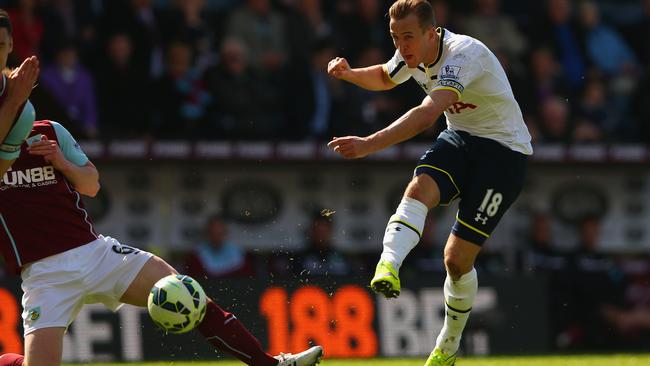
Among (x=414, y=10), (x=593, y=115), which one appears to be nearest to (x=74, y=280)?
(x=414, y=10)

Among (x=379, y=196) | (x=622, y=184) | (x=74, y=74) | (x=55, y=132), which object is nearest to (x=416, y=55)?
(x=55, y=132)

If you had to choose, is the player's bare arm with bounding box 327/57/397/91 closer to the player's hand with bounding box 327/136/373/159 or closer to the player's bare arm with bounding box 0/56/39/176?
the player's hand with bounding box 327/136/373/159

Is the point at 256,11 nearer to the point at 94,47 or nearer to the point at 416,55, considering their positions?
the point at 94,47

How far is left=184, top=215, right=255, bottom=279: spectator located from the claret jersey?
20.1 ft

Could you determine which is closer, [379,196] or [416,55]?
[416,55]

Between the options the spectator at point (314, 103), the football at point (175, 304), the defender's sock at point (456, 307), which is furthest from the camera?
the spectator at point (314, 103)

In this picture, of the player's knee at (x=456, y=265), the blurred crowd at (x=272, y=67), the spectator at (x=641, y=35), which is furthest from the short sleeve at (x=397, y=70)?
the spectator at (x=641, y=35)

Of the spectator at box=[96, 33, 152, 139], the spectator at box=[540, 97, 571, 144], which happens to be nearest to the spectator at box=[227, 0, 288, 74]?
the spectator at box=[96, 33, 152, 139]

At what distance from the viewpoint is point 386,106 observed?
49.2ft

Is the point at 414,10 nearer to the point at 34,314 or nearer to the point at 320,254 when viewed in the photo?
the point at 34,314

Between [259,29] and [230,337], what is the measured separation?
838 centimetres

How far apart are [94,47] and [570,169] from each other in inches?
238

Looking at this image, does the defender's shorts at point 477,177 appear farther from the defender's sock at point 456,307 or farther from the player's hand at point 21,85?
the player's hand at point 21,85

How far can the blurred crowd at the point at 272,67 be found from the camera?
1407cm
